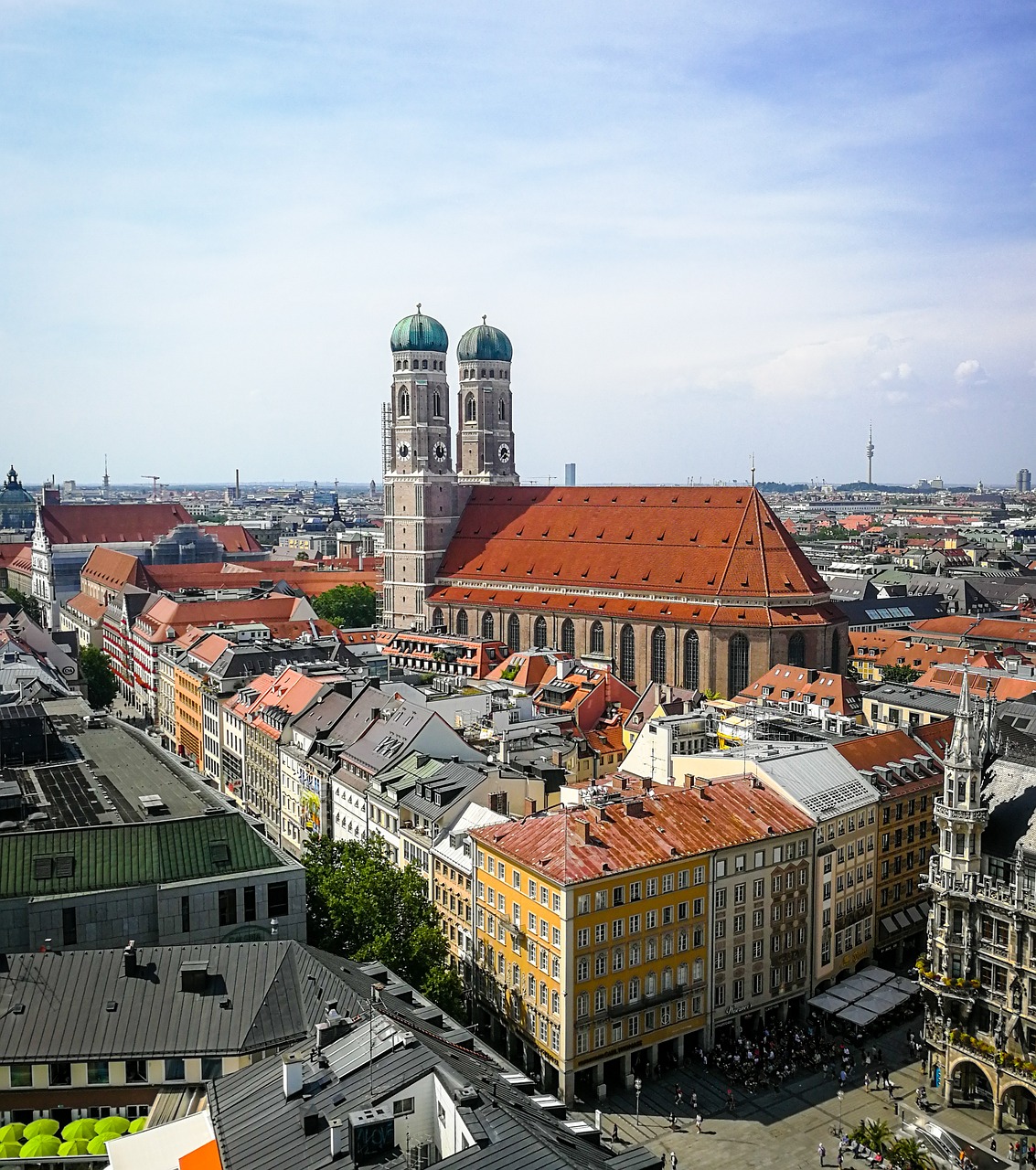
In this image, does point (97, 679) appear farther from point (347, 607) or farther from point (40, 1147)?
point (40, 1147)

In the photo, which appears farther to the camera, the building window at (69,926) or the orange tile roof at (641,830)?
the orange tile roof at (641,830)

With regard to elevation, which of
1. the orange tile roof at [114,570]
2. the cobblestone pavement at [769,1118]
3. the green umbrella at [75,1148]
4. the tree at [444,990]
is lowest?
the cobblestone pavement at [769,1118]

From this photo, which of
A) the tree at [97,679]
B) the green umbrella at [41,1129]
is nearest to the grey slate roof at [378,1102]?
the green umbrella at [41,1129]

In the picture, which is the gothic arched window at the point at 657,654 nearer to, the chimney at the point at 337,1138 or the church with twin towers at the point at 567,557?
the church with twin towers at the point at 567,557

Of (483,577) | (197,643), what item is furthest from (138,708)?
(483,577)

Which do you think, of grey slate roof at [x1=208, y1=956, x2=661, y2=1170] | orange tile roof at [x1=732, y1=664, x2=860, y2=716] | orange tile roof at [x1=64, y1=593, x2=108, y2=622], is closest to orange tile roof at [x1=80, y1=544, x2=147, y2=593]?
orange tile roof at [x1=64, y1=593, x2=108, y2=622]

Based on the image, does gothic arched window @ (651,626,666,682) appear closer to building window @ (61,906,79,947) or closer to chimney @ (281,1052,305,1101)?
building window @ (61,906,79,947)
